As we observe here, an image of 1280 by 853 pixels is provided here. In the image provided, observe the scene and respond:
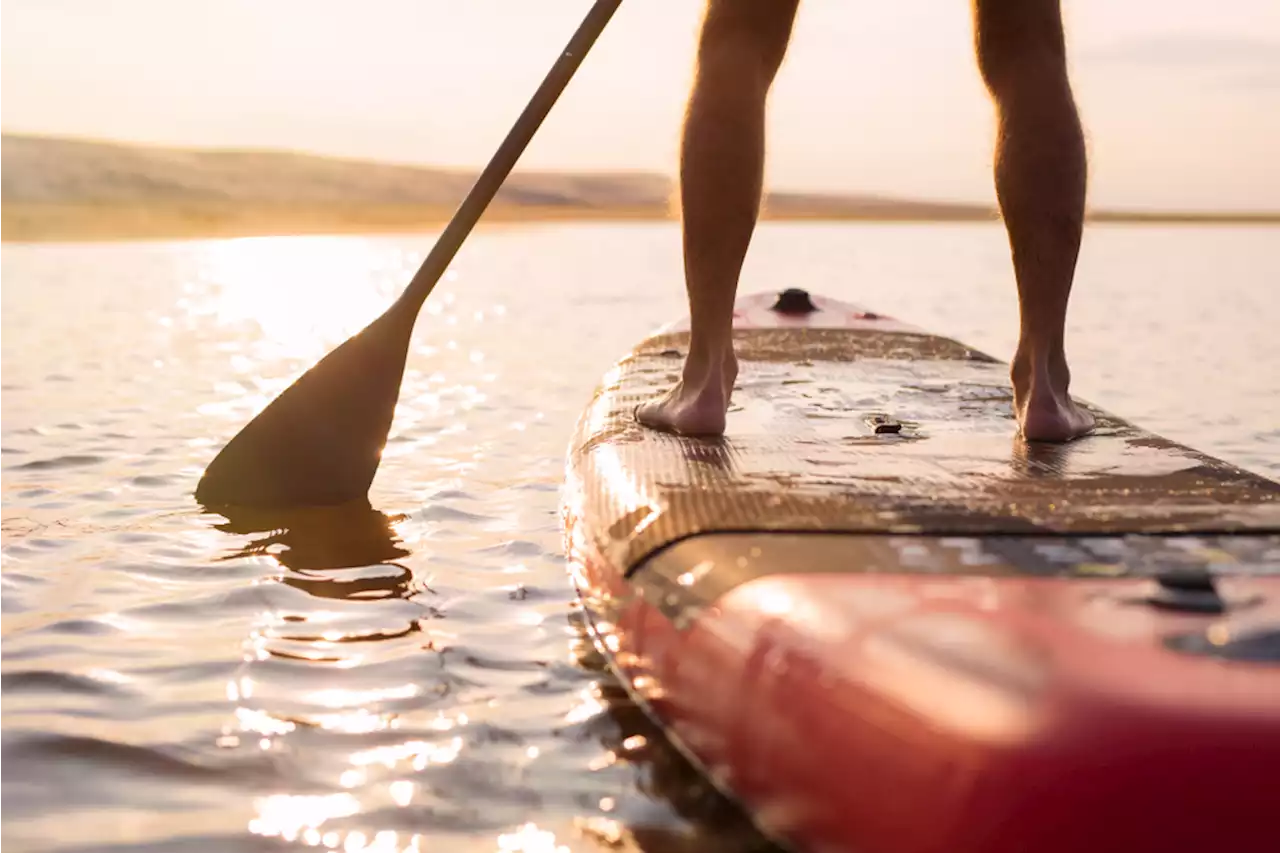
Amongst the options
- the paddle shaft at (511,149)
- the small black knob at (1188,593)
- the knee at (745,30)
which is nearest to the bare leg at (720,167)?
the knee at (745,30)

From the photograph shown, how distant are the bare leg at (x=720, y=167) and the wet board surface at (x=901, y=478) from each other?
0.13 metres

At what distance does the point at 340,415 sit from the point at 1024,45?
172 centimetres

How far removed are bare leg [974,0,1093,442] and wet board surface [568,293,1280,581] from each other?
0.15 metres

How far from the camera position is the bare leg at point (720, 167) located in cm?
226

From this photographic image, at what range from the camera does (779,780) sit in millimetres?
1300

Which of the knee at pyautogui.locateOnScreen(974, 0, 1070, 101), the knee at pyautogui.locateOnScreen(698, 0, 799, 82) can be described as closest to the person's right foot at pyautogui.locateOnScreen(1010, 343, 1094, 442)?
the knee at pyautogui.locateOnScreen(974, 0, 1070, 101)

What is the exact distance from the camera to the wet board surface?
1597mm

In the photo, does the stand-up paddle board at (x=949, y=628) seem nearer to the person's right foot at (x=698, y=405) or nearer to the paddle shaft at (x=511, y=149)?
the person's right foot at (x=698, y=405)

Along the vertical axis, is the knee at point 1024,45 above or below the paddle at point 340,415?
above

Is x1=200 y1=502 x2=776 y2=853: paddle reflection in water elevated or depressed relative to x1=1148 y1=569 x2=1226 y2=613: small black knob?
depressed

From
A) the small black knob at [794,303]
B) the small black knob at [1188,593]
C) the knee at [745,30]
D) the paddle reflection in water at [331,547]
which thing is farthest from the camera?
the small black knob at [794,303]

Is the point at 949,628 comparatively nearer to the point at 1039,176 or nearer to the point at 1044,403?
the point at 1044,403

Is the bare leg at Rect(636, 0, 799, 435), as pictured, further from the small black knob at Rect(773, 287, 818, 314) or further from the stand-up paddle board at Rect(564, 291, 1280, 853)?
the small black knob at Rect(773, 287, 818, 314)

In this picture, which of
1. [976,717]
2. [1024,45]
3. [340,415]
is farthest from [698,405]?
[976,717]
